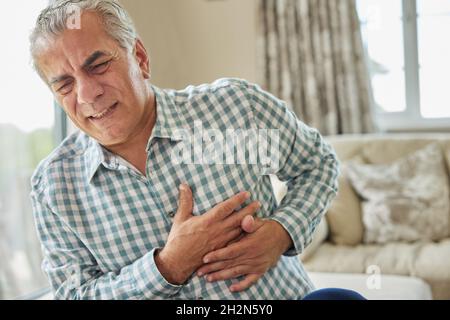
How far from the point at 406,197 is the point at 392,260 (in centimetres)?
44

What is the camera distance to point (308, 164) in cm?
63

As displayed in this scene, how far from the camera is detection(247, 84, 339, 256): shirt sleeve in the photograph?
0.59m

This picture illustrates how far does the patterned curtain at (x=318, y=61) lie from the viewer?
101 centimetres

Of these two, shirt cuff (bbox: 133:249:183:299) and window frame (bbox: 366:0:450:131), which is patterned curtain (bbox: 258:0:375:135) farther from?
shirt cuff (bbox: 133:249:183:299)

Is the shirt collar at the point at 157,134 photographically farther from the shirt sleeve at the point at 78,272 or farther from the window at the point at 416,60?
the window at the point at 416,60

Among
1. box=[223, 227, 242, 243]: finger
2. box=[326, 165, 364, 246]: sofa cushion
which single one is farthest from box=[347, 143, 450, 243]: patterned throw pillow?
box=[223, 227, 242, 243]: finger

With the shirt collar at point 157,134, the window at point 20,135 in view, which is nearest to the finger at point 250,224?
the shirt collar at point 157,134

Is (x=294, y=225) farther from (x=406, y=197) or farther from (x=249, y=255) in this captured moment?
(x=406, y=197)

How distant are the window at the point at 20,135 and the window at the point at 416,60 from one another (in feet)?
1.44

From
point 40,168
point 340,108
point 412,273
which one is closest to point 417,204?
point 340,108

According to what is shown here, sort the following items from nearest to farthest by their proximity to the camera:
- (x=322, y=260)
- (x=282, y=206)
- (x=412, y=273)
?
(x=282, y=206) < (x=412, y=273) < (x=322, y=260)

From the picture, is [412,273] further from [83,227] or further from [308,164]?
[83,227]
